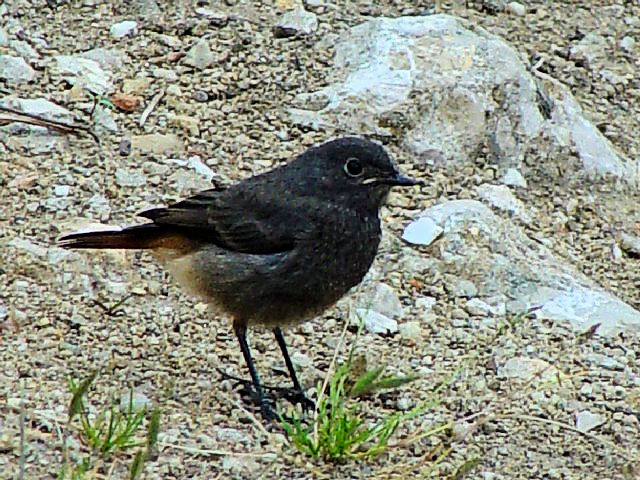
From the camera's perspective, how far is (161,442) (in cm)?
516

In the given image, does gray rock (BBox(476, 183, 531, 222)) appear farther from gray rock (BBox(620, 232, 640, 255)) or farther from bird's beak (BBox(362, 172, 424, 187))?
bird's beak (BBox(362, 172, 424, 187))

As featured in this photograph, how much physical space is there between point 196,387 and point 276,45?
261cm

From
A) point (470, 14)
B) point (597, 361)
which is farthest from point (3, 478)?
point (470, 14)

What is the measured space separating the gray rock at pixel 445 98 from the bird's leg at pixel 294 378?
172 cm

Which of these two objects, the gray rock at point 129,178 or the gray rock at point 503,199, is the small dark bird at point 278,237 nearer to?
the gray rock at point 129,178

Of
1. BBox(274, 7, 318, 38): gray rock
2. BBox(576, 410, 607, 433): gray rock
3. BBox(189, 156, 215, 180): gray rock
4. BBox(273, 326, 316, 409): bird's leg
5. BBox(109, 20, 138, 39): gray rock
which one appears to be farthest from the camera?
BBox(274, 7, 318, 38): gray rock

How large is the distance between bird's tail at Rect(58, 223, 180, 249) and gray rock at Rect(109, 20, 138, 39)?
6.26 ft

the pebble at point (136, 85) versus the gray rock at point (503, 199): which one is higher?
the pebble at point (136, 85)

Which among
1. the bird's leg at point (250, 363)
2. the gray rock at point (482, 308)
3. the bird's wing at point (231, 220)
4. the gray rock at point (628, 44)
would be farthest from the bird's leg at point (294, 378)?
the gray rock at point (628, 44)

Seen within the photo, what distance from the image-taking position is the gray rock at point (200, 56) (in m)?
7.56

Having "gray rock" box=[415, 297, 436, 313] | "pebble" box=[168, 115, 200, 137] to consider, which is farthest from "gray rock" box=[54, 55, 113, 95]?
"gray rock" box=[415, 297, 436, 313]

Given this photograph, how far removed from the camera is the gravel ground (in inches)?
209

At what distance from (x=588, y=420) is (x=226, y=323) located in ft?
5.25

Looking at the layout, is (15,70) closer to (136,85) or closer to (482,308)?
(136,85)
